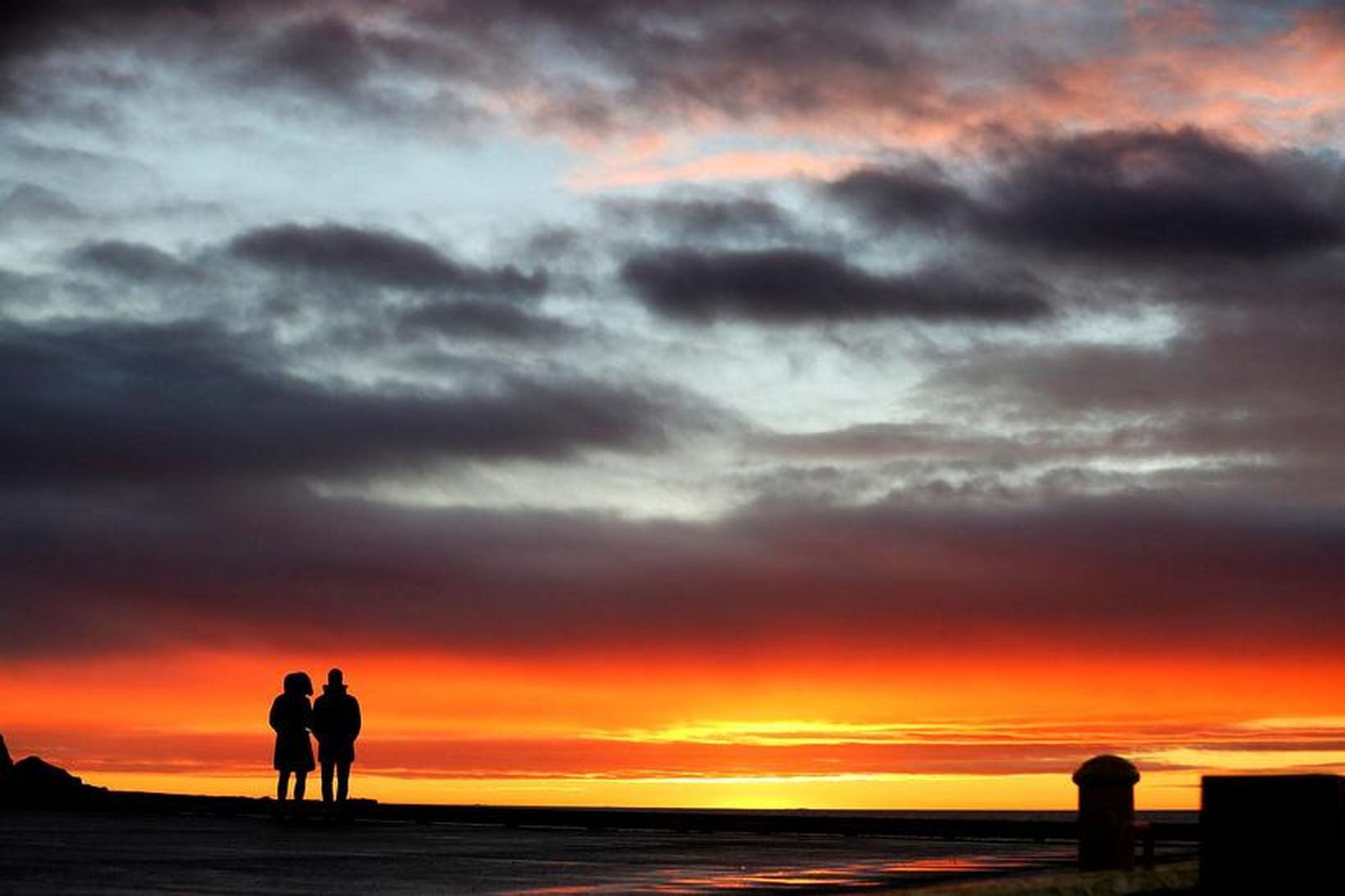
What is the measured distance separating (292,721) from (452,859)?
9.26 metres

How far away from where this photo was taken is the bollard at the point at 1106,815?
1862 centimetres

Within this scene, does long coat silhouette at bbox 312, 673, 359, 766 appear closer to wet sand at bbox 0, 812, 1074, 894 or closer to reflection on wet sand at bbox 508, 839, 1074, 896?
wet sand at bbox 0, 812, 1074, 894

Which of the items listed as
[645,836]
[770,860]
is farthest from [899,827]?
[770,860]

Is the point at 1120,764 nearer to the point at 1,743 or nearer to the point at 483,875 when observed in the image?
the point at 483,875

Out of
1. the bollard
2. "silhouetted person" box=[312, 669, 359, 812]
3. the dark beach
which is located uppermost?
"silhouetted person" box=[312, 669, 359, 812]

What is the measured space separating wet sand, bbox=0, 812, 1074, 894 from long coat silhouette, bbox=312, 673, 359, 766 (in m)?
1.16

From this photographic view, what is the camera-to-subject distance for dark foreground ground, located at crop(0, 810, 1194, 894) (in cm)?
1691

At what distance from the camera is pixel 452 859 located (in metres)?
21.4

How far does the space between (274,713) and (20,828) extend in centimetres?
451

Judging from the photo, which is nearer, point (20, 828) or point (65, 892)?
point (65, 892)

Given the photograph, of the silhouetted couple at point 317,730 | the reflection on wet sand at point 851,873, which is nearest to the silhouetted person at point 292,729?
the silhouetted couple at point 317,730

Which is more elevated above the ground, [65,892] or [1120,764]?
[1120,764]

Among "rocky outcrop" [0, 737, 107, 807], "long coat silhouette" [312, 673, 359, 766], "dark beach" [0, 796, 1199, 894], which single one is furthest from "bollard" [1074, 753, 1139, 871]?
"rocky outcrop" [0, 737, 107, 807]

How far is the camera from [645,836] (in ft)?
96.4
